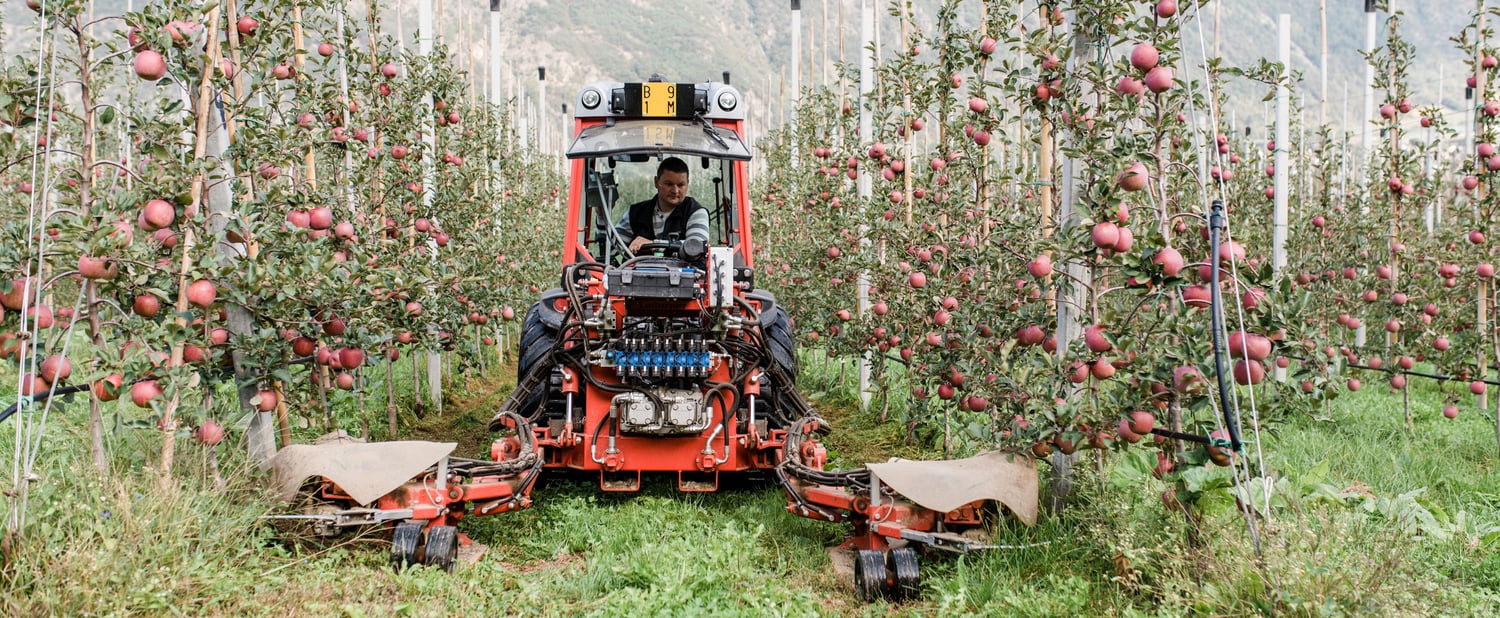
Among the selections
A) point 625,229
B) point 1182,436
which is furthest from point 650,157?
point 1182,436

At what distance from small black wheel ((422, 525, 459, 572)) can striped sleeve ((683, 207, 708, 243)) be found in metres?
2.17

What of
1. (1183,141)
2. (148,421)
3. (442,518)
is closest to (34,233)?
(148,421)

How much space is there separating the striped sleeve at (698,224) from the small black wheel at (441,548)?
2167mm

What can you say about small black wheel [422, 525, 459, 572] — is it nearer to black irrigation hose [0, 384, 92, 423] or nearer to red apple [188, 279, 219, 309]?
red apple [188, 279, 219, 309]

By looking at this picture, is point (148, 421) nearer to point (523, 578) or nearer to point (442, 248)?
point (523, 578)

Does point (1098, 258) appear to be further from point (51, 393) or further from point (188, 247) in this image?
point (51, 393)

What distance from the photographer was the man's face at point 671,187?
5.77 m

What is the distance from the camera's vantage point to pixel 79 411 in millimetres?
6234

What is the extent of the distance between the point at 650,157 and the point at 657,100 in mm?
358

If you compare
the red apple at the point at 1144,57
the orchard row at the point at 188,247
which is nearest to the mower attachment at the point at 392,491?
the orchard row at the point at 188,247

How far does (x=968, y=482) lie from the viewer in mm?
3920

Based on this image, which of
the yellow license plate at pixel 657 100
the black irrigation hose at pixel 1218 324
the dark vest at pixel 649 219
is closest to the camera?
the black irrigation hose at pixel 1218 324

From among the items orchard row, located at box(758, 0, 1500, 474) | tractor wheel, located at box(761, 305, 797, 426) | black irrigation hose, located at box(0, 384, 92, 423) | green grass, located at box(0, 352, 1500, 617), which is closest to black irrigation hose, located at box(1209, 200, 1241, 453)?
orchard row, located at box(758, 0, 1500, 474)

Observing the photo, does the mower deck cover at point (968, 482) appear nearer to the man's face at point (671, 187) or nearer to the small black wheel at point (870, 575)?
the small black wheel at point (870, 575)
